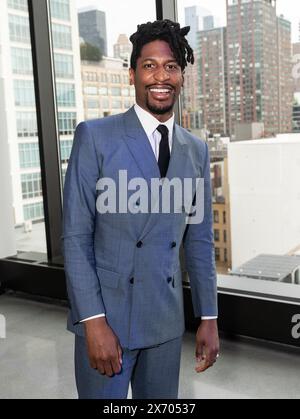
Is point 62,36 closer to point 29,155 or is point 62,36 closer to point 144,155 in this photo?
point 29,155

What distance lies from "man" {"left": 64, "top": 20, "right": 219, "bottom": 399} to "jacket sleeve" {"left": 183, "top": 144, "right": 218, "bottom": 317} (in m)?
0.07

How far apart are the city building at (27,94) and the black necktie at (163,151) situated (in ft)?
8.91

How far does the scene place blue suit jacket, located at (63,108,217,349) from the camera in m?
1.21

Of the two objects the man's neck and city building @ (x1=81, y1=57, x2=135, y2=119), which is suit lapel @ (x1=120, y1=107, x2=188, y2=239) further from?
city building @ (x1=81, y1=57, x2=135, y2=119)

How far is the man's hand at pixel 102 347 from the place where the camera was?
3.96 ft

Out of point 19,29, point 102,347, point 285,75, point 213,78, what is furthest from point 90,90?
point 102,347

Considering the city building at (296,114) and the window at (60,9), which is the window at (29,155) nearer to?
the window at (60,9)

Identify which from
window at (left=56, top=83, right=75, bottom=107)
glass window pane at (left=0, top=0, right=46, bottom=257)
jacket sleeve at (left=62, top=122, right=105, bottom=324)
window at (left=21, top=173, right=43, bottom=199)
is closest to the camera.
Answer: jacket sleeve at (left=62, top=122, right=105, bottom=324)

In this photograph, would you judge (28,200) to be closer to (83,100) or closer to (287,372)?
(83,100)

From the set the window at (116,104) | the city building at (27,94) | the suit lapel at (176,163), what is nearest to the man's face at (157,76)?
the suit lapel at (176,163)

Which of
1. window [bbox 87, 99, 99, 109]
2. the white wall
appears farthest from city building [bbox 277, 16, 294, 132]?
window [bbox 87, 99, 99, 109]

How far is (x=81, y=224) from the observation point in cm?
121

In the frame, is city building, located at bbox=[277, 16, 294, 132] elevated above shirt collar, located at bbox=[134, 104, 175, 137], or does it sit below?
above

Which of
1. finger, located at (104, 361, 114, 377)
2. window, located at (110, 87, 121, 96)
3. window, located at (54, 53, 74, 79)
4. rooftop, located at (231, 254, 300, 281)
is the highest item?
window, located at (54, 53, 74, 79)
